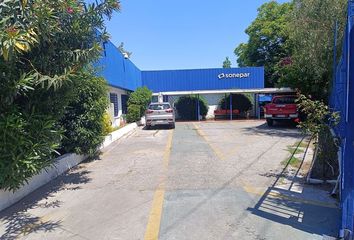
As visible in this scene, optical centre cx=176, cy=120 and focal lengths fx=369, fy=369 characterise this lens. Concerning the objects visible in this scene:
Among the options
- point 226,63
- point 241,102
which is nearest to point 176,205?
point 241,102

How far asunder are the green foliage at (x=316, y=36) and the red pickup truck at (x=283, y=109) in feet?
9.27

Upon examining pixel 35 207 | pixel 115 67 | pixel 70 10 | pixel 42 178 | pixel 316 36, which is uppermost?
pixel 316 36

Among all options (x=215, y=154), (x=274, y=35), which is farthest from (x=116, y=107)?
A: (x=274, y=35)

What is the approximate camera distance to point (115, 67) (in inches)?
763

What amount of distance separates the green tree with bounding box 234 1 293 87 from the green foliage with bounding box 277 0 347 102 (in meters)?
24.6

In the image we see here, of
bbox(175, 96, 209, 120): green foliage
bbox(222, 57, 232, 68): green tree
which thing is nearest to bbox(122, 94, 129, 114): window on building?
bbox(175, 96, 209, 120): green foliage

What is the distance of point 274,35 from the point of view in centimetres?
4431

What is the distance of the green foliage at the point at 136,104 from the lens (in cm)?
2556

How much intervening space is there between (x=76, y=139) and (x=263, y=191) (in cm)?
548

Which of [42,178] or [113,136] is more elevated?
[113,136]

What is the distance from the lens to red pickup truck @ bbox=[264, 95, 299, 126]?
2197cm

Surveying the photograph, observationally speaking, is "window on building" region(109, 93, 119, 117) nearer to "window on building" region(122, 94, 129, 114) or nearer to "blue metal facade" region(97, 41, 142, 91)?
"blue metal facade" region(97, 41, 142, 91)

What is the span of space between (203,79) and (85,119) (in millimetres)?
24146

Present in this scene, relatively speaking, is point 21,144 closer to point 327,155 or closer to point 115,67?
point 327,155
